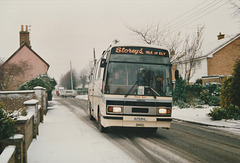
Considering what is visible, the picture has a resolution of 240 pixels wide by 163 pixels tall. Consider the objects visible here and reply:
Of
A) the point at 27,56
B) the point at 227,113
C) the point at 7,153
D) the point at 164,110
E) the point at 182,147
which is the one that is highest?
the point at 27,56

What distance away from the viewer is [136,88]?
7.57m

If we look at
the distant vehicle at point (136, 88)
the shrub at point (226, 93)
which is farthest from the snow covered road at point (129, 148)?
the shrub at point (226, 93)

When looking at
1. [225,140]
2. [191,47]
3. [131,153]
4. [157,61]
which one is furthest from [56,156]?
[191,47]

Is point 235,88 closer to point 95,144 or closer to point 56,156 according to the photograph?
point 95,144

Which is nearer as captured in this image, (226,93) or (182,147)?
(182,147)

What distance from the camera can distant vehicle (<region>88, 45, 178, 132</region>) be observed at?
24.1ft

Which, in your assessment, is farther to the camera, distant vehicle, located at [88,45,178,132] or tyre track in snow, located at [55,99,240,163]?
distant vehicle, located at [88,45,178,132]

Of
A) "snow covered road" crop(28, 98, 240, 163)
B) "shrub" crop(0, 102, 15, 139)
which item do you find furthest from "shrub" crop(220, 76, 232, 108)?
"shrub" crop(0, 102, 15, 139)

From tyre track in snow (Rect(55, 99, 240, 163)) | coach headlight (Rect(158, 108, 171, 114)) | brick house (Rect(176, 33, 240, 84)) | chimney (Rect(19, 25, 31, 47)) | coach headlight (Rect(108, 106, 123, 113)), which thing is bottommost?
tyre track in snow (Rect(55, 99, 240, 163))

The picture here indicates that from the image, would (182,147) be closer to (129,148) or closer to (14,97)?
(129,148)

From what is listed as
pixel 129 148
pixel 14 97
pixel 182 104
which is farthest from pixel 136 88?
pixel 182 104

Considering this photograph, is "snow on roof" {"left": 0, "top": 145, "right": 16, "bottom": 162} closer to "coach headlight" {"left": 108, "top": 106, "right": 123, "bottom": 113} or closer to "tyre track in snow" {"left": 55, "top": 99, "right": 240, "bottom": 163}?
"tyre track in snow" {"left": 55, "top": 99, "right": 240, "bottom": 163}

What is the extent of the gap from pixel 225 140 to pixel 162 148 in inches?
106

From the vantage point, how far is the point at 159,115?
294 inches
